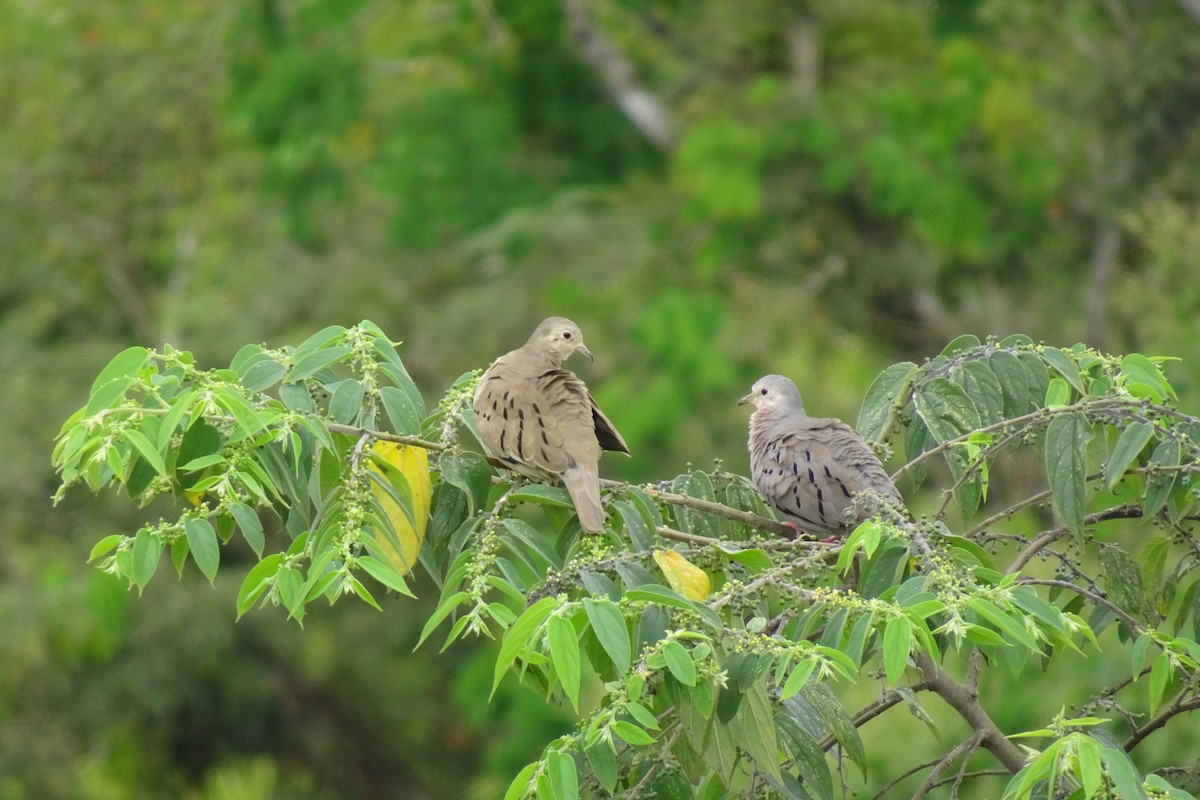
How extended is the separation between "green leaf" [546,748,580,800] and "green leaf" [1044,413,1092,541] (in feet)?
3.56

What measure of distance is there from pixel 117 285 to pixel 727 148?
7.03 metres

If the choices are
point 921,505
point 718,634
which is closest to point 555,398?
point 718,634

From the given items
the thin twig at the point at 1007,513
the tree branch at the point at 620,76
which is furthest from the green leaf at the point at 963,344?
the tree branch at the point at 620,76

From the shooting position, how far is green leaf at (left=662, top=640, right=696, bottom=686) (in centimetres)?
224

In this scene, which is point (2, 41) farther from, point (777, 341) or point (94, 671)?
point (777, 341)

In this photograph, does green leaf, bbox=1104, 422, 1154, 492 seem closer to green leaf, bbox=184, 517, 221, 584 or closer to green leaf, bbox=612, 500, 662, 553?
green leaf, bbox=612, 500, 662, 553

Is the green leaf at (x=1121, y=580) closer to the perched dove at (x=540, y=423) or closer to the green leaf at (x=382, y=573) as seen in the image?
the perched dove at (x=540, y=423)

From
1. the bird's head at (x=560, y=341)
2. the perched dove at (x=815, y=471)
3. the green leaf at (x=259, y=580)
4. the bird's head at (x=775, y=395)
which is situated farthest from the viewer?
the bird's head at (x=560, y=341)

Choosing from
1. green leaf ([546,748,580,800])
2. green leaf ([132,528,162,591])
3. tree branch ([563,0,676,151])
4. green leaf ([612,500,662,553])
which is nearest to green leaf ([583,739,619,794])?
green leaf ([546,748,580,800])

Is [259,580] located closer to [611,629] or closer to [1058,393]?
[611,629]

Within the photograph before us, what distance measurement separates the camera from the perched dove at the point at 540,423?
3.57 m

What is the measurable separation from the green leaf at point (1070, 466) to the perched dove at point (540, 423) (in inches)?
35.5

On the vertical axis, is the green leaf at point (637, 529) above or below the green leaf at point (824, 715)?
above

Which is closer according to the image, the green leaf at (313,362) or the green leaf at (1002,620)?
the green leaf at (1002,620)
